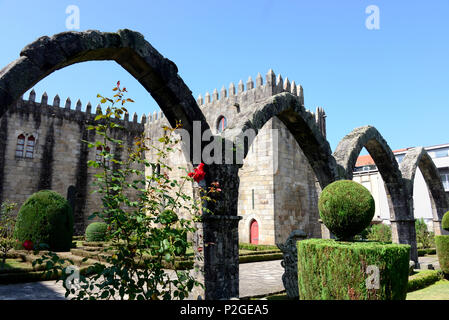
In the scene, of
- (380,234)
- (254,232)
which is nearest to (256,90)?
(254,232)

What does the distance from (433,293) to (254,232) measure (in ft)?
29.7

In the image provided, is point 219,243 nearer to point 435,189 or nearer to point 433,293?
point 433,293

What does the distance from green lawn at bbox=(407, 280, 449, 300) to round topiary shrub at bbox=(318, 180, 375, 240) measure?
10.5 feet

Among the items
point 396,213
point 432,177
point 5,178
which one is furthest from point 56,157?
point 432,177

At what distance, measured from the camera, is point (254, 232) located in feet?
49.8

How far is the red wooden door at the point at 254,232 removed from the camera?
14992 mm

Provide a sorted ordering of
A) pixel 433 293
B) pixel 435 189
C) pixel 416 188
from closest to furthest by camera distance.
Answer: pixel 433 293, pixel 435 189, pixel 416 188

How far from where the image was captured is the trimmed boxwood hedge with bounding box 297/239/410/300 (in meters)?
3.65

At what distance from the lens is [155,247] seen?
110 inches

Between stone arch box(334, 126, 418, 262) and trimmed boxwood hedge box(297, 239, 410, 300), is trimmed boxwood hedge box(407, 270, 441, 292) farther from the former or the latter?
trimmed boxwood hedge box(297, 239, 410, 300)

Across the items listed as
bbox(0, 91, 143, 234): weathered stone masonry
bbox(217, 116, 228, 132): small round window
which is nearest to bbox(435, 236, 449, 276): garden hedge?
bbox(217, 116, 228, 132): small round window

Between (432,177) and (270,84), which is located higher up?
(270,84)
